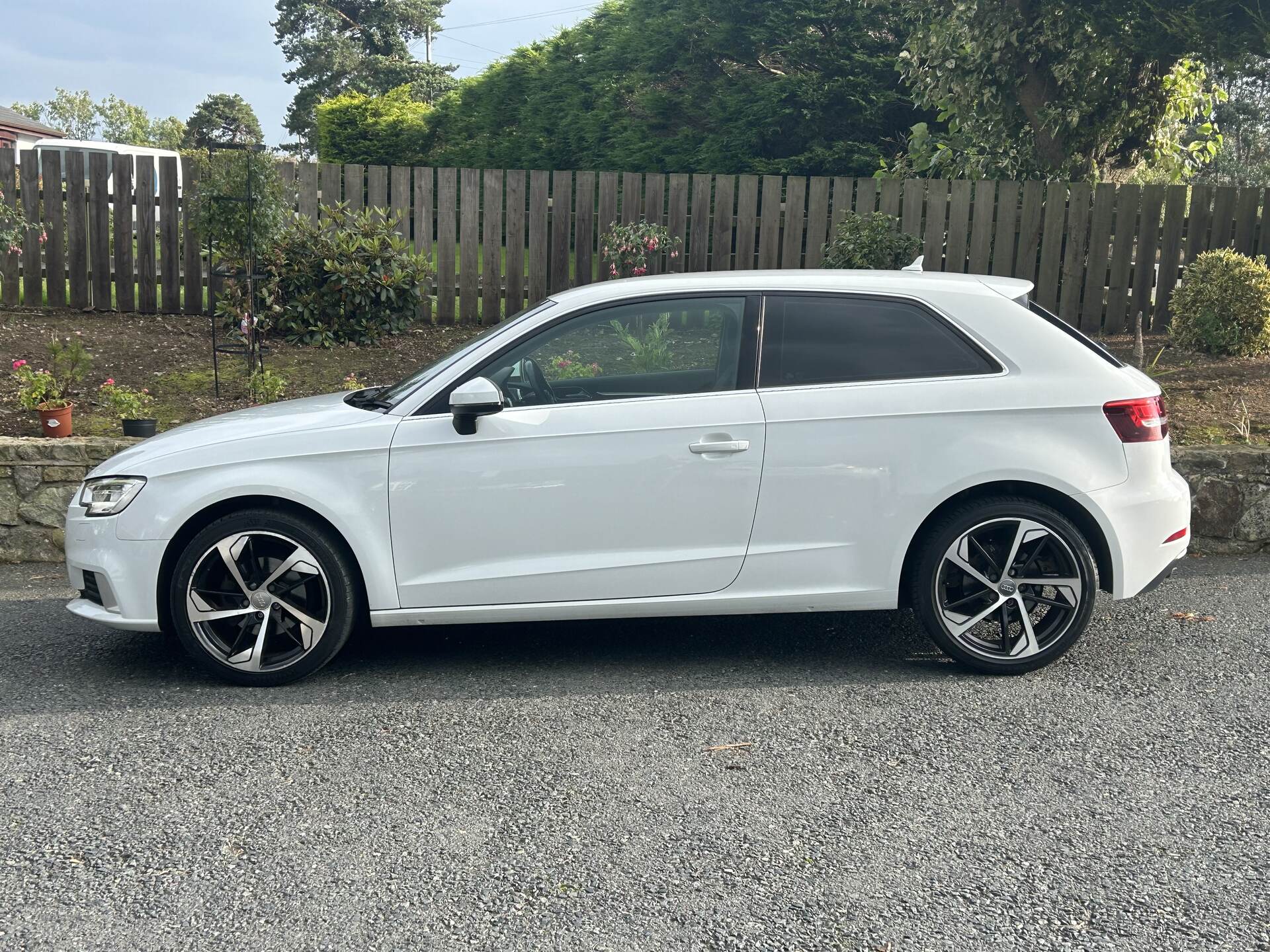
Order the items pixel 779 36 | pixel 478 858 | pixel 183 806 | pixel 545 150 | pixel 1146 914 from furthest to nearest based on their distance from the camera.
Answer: pixel 545 150
pixel 779 36
pixel 183 806
pixel 478 858
pixel 1146 914

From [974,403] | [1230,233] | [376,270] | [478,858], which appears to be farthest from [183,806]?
[1230,233]

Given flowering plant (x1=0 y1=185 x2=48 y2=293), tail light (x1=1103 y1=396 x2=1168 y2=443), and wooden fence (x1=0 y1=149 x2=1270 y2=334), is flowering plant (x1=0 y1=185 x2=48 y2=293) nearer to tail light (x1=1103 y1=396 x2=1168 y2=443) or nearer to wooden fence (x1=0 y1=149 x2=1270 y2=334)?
wooden fence (x1=0 y1=149 x2=1270 y2=334)

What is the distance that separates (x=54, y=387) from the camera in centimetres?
823

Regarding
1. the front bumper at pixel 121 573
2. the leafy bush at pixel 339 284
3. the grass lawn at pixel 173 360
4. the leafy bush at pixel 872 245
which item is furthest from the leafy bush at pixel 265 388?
the leafy bush at pixel 872 245

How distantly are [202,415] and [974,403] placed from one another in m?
5.75

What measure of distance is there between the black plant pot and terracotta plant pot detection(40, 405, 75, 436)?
426 mm

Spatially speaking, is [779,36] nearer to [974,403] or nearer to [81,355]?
[81,355]

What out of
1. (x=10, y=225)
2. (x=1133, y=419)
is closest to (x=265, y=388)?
(x=10, y=225)

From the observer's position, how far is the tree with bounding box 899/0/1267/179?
1130cm

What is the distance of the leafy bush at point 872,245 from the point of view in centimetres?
1123

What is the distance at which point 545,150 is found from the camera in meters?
28.0

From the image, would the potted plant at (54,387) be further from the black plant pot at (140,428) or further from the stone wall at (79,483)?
the black plant pot at (140,428)

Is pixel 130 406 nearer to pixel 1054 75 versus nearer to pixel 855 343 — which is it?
pixel 855 343

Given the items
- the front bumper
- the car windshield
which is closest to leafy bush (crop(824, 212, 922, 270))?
the car windshield
